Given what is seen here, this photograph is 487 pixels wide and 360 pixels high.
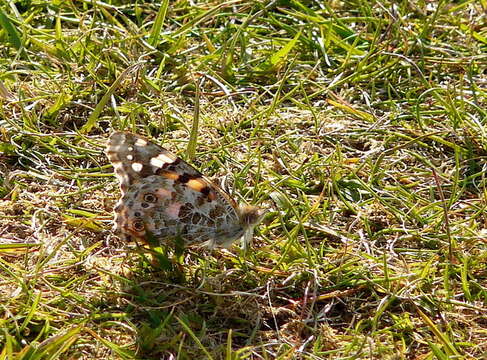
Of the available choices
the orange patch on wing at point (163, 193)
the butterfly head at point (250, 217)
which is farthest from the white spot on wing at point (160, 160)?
the butterfly head at point (250, 217)

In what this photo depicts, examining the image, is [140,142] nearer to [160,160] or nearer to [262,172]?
[160,160]

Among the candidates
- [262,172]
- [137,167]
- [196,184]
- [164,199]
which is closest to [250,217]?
[196,184]

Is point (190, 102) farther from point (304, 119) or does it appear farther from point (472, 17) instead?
point (472, 17)

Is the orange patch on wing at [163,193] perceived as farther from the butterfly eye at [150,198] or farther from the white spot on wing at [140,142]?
the white spot on wing at [140,142]

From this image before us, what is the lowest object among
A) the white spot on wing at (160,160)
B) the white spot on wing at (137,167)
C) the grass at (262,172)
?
the grass at (262,172)

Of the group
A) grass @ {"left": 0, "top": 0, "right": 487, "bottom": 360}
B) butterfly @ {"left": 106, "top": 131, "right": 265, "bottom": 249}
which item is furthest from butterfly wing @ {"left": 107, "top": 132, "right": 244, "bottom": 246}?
grass @ {"left": 0, "top": 0, "right": 487, "bottom": 360}

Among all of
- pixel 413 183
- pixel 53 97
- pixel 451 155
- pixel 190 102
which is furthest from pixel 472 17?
pixel 53 97

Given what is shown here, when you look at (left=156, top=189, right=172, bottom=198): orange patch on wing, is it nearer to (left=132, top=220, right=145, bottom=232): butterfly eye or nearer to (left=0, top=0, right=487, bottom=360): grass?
(left=132, top=220, right=145, bottom=232): butterfly eye
